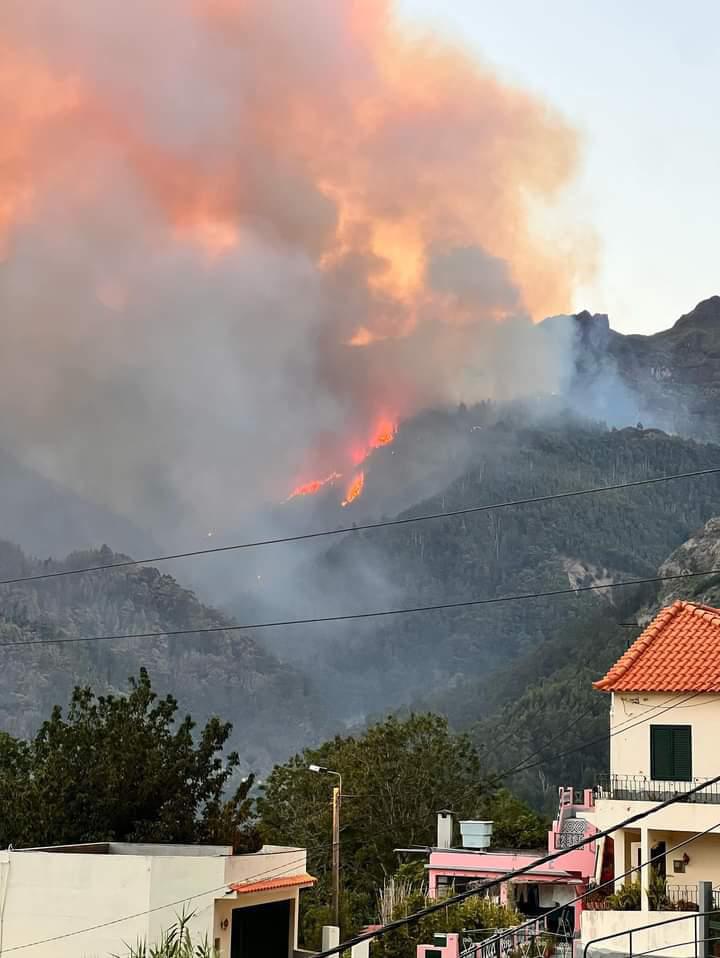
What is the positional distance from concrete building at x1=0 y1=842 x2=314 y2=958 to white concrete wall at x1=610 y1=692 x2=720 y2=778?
11.1m

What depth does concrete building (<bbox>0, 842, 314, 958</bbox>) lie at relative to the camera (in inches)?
1109

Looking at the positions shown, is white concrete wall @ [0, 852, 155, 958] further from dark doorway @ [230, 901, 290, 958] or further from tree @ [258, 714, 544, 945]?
tree @ [258, 714, 544, 945]

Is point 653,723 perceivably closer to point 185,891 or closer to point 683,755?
point 683,755

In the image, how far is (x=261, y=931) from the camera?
31641 mm

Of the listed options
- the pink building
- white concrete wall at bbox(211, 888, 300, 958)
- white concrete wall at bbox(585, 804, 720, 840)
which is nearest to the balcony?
white concrete wall at bbox(585, 804, 720, 840)

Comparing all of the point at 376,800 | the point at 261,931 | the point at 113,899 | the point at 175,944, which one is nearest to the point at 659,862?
the point at 261,931

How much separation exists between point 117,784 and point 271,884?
15611 mm

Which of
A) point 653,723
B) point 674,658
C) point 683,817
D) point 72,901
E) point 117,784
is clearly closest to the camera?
point 72,901

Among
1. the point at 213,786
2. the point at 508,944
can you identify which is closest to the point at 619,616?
the point at 213,786

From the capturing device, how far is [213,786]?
47.2 metres

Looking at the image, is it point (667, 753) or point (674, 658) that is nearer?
point (667, 753)

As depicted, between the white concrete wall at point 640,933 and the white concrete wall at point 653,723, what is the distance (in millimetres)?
5728

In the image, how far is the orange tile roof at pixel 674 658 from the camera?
1342 inches

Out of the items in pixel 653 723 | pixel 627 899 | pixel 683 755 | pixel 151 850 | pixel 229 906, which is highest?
pixel 653 723
